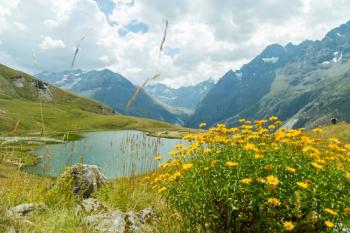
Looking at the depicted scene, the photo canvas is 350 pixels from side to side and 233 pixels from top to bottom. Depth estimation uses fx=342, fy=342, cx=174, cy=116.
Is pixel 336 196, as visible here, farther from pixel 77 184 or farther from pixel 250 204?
pixel 77 184

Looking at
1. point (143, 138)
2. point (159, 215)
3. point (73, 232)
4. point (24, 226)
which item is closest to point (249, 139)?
point (159, 215)

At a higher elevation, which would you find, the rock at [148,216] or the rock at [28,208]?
the rock at [148,216]

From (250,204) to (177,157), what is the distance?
281 cm

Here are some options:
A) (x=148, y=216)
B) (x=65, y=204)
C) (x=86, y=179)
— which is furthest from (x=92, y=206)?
(x=86, y=179)

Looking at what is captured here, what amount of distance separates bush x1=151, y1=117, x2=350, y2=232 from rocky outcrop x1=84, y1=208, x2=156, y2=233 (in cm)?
107

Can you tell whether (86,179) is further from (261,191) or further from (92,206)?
(261,191)

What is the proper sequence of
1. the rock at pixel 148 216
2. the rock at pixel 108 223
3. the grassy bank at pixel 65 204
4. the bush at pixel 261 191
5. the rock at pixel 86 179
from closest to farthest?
the bush at pixel 261 191
the grassy bank at pixel 65 204
the rock at pixel 108 223
the rock at pixel 148 216
the rock at pixel 86 179

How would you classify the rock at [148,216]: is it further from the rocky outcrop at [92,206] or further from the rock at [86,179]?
the rock at [86,179]

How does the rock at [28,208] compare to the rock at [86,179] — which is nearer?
the rock at [28,208]

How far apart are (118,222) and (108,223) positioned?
0.60 feet

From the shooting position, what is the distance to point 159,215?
25.2 ft

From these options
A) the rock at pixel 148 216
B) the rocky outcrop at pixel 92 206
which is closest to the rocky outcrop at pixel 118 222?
the rock at pixel 148 216

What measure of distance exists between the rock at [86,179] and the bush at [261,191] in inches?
219

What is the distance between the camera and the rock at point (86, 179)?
10.9 m
